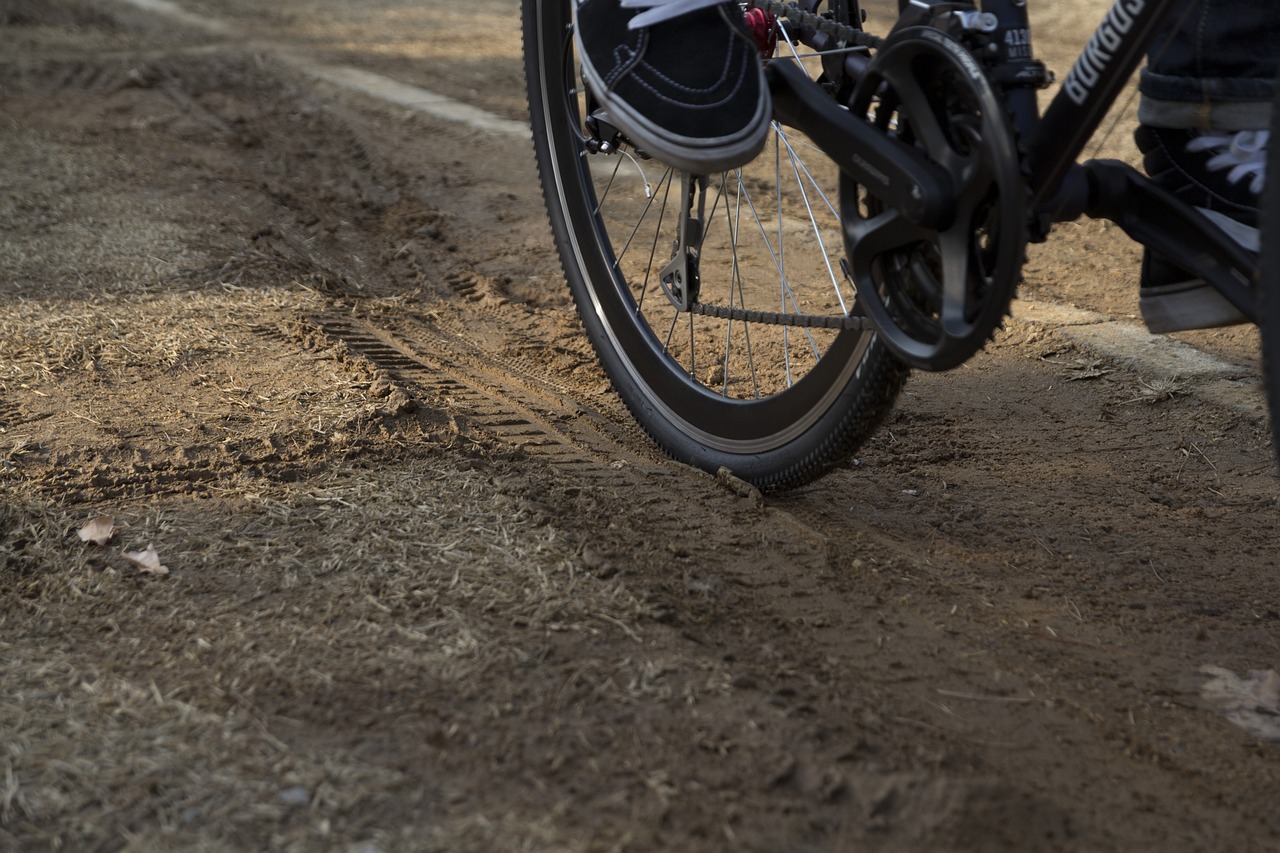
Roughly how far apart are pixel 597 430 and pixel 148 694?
1177mm

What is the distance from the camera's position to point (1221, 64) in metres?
1.70

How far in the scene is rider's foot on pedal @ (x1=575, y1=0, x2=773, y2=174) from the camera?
6.29ft

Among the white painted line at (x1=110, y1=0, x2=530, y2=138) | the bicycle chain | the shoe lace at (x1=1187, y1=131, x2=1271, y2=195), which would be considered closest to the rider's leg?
the shoe lace at (x1=1187, y1=131, x2=1271, y2=195)

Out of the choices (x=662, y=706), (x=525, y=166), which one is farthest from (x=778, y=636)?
(x=525, y=166)

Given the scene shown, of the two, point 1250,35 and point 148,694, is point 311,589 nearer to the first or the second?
point 148,694

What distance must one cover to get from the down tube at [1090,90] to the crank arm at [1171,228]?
0.08 metres

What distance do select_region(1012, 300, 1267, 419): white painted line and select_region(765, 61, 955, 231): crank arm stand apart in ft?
4.39

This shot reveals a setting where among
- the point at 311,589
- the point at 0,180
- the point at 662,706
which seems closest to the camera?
the point at 662,706

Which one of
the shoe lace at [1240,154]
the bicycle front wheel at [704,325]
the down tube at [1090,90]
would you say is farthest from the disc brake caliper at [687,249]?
the shoe lace at [1240,154]

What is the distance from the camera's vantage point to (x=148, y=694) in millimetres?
1580

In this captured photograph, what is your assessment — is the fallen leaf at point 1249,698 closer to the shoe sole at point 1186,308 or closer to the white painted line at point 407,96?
the shoe sole at point 1186,308

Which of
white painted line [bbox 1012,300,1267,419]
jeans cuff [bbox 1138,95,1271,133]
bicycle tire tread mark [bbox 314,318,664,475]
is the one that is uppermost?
jeans cuff [bbox 1138,95,1271,133]

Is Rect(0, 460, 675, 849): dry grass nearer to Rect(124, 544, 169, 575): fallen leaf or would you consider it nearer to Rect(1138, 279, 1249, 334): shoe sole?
Rect(124, 544, 169, 575): fallen leaf

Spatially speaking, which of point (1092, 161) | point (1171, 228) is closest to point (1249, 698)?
point (1171, 228)
